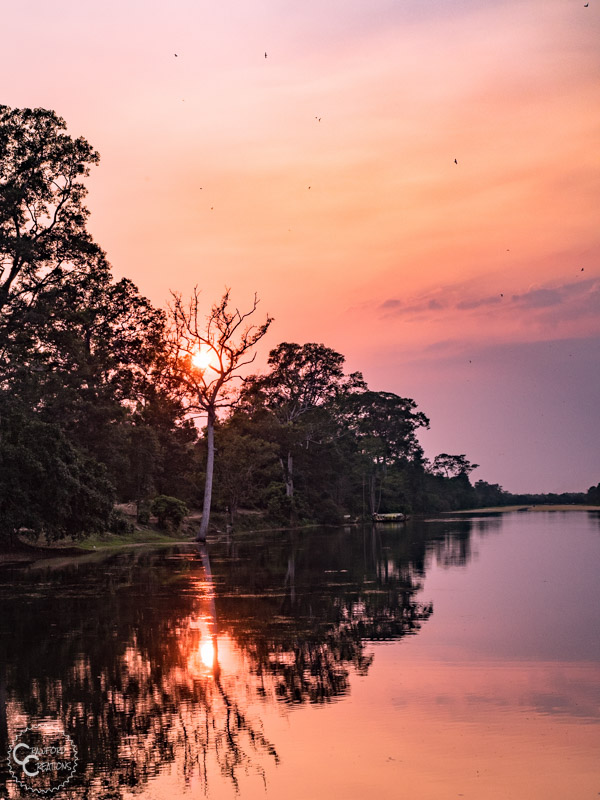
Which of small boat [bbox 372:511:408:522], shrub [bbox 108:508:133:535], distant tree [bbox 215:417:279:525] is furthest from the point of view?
small boat [bbox 372:511:408:522]

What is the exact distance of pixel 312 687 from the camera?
13.6 metres

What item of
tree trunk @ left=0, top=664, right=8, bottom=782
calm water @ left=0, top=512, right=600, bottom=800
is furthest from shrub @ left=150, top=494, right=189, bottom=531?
tree trunk @ left=0, top=664, right=8, bottom=782

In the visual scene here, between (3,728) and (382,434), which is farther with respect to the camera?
(382,434)

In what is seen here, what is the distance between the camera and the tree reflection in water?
10.2 m

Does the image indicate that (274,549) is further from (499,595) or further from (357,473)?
(357,473)

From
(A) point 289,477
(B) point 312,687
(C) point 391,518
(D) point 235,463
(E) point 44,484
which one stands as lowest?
(B) point 312,687

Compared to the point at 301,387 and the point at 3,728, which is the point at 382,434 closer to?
the point at 301,387

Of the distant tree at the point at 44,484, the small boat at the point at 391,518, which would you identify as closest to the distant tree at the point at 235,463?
the small boat at the point at 391,518

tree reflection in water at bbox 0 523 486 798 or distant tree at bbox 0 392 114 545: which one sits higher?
distant tree at bbox 0 392 114 545

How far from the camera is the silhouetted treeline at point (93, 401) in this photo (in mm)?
47031

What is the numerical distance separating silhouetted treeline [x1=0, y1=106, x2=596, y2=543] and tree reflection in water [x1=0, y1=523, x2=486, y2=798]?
1095 cm

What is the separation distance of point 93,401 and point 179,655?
5274cm

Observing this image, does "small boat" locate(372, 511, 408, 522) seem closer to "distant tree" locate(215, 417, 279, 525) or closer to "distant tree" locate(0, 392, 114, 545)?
"distant tree" locate(215, 417, 279, 525)

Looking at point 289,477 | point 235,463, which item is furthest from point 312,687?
point 289,477
